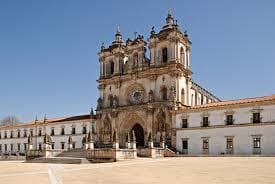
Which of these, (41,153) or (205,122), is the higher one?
(205,122)

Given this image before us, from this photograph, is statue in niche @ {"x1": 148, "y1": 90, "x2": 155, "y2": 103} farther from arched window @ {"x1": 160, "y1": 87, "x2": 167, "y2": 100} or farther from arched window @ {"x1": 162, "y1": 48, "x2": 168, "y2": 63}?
arched window @ {"x1": 162, "y1": 48, "x2": 168, "y2": 63}

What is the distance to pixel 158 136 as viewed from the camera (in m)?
45.6

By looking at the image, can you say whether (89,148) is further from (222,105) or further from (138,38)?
(138,38)

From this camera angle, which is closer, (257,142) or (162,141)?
(257,142)

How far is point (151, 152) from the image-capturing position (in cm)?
3822

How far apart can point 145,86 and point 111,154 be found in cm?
1789

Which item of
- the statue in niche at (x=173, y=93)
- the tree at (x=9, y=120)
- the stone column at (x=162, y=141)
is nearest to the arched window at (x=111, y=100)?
the stone column at (x=162, y=141)

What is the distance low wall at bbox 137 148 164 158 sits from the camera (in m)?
38.3

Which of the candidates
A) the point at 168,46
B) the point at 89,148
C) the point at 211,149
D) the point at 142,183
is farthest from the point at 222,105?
the point at 142,183

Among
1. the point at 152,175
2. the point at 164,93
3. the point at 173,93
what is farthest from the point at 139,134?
the point at 152,175

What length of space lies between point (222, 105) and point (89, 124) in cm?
2504

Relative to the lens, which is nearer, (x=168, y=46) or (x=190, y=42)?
(x=168, y=46)

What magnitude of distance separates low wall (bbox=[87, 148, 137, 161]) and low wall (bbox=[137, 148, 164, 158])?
10.9 ft

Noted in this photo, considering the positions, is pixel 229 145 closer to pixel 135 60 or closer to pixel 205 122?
pixel 205 122
